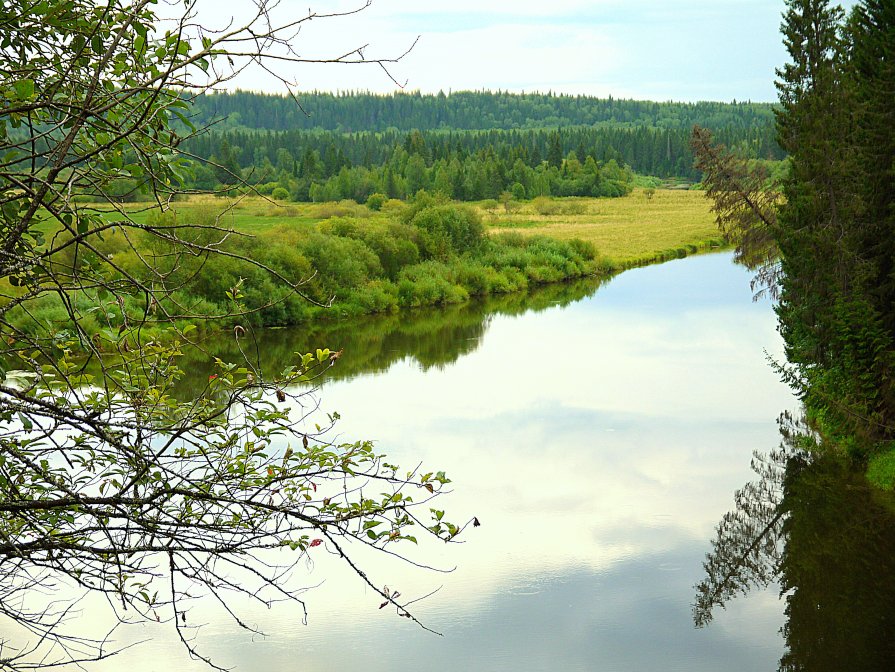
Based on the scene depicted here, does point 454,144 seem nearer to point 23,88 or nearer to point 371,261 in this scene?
point 371,261

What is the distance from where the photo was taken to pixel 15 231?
2.93 m

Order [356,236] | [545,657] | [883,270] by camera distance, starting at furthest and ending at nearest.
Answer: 1. [356,236]
2. [883,270]
3. [545,657]

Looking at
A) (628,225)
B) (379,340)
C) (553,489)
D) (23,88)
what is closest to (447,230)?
(379,340)

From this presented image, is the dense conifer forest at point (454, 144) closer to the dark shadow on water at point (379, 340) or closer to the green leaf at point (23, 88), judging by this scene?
the green leaf at point (23, 88)

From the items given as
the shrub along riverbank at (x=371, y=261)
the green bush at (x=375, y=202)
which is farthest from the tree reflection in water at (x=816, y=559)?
the green bush at (x=375, y=202)

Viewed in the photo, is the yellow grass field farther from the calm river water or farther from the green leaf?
the green leaf

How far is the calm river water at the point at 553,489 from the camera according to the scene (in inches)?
358

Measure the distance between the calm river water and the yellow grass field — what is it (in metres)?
15.7

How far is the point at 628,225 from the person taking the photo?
2003 inches

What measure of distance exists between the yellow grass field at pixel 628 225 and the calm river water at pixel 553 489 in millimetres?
15734

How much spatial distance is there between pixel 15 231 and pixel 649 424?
14135mm

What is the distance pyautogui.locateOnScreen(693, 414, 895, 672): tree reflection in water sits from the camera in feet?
29.8

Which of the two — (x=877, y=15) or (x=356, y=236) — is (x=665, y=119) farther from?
(x=877, y=15)

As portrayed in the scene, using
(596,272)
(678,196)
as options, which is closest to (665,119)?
(678,196)
